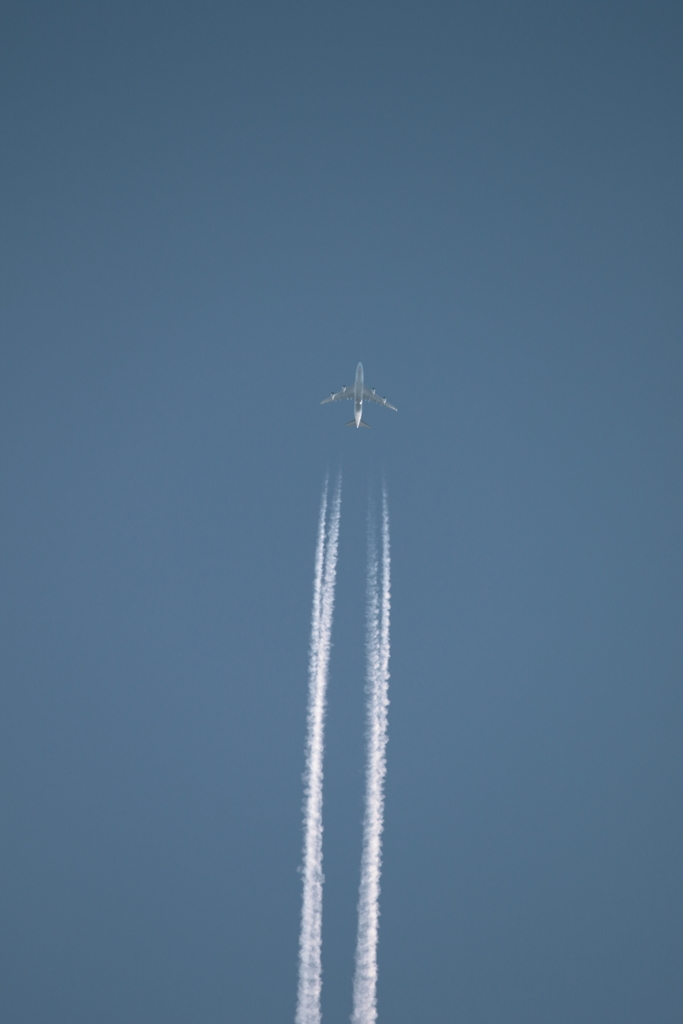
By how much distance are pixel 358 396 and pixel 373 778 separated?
2245cm

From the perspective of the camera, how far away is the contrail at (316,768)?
4603 centimetres

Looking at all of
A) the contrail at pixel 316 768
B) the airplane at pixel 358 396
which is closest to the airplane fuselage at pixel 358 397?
A: the airplane at pixel 358 396

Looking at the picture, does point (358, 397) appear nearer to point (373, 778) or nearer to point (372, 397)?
point (372, 397)

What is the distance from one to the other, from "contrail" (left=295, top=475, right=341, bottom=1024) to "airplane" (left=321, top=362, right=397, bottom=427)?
574cm

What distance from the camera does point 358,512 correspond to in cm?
5619

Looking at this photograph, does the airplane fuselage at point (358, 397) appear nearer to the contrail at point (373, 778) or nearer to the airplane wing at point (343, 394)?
the airplane wing at point (343, 394)

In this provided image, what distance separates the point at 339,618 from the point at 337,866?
559 inches

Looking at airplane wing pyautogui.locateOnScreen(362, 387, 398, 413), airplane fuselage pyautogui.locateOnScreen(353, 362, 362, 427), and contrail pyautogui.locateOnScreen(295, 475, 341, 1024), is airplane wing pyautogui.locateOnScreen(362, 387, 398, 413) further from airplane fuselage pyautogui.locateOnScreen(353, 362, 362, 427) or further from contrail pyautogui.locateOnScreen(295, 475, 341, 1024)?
contrail pyautogui.locateOnScreen(295, 475, 341, 1024)

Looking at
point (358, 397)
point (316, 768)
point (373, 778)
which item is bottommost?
point (373, 778)

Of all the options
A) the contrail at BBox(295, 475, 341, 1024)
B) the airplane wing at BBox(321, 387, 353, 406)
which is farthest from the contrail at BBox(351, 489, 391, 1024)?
the airplane wing at BBox(321, 387, 353, 406)

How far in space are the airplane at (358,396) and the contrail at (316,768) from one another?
5.74 m

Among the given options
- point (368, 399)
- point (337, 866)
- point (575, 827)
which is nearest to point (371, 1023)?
point (337, 866)

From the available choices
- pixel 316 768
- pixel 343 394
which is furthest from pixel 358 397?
pixel 316 768

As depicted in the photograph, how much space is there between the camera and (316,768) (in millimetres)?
50156
